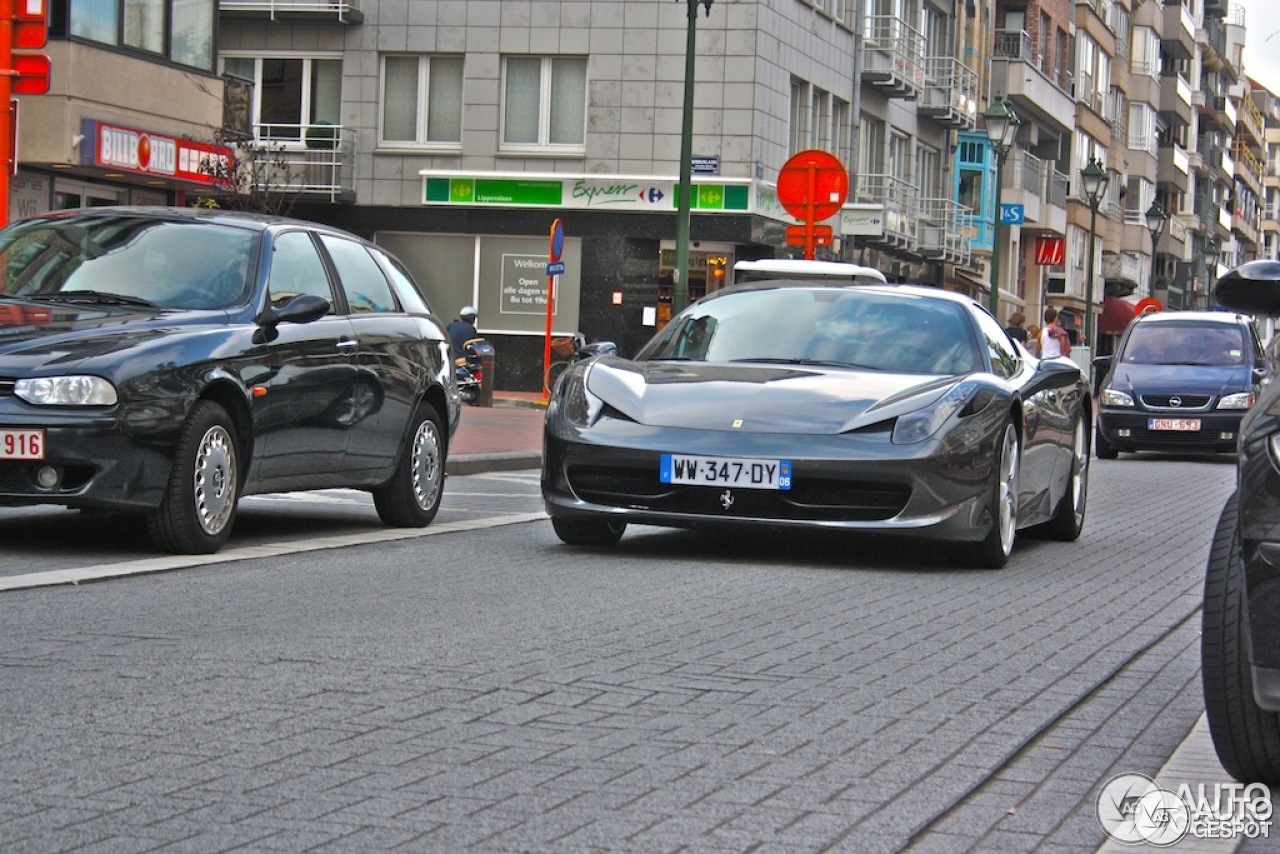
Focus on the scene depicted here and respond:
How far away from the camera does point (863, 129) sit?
161ft

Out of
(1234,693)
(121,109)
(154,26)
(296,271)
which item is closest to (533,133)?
(154,26)

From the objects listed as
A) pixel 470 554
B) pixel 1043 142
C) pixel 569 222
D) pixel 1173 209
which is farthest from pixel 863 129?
pixel 1173 209

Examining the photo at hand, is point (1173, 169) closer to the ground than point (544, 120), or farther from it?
farther from it

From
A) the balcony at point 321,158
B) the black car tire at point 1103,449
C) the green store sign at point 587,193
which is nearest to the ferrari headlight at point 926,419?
the black car tire at point 1103,449

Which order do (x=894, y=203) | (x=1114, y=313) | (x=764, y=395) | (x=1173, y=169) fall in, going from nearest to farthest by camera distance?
(x=764, y=395), (x=894, y=203), (x=1114, y=313), (x=1173, y=169)

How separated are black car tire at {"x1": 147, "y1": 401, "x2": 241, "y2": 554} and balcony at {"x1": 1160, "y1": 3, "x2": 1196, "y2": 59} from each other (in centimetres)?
8998

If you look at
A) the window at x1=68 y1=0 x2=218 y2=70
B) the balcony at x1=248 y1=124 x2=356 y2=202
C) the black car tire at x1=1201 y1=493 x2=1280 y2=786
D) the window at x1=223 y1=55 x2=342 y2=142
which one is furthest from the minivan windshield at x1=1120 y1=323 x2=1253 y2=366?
the black car tire at x1=1201 y1=493 x2=1280 y2=786

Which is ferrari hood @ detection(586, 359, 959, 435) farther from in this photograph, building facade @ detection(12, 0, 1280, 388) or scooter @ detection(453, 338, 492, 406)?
building facade @ detection(12, 0, 1280, 388)

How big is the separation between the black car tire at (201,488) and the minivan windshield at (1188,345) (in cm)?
1821

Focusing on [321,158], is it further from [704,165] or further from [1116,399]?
[1116,399]

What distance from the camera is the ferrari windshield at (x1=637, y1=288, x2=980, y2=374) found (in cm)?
1060

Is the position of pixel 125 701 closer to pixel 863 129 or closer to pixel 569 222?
pixel 569 222

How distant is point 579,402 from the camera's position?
10.1 meters

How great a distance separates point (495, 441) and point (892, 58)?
2951 centimetres
